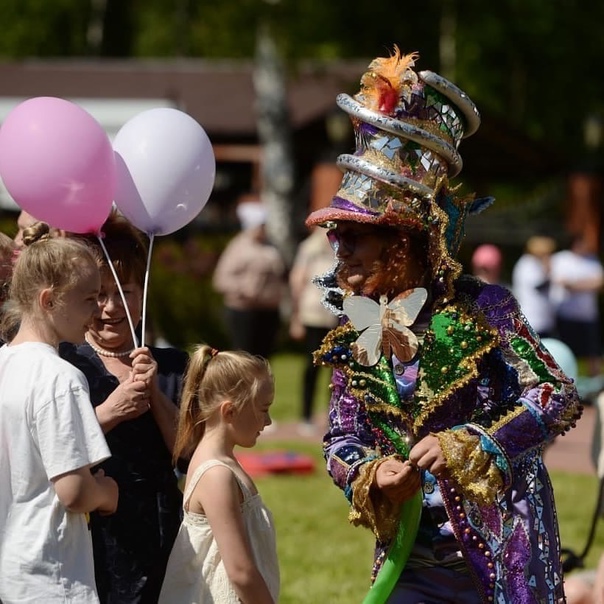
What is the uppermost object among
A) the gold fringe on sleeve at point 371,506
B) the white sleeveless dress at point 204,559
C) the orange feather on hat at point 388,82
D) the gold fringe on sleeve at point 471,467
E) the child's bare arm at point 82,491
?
the orange feather on hat at point 388,82

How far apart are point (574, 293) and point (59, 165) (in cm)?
1252

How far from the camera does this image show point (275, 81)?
854 inches

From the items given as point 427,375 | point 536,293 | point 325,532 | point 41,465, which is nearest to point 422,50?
point 536,293

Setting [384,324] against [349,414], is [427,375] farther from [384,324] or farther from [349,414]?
[349,414]

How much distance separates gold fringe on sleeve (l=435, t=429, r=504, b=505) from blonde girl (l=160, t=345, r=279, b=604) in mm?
655

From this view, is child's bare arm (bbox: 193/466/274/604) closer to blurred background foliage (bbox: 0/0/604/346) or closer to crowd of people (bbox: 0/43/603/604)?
crowd of people (bbox: 0/43/603/604)

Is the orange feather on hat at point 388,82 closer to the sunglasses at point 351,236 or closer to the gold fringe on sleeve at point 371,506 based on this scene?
the sunglasses at point 351,236

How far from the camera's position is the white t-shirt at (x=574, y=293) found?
52.4 feet

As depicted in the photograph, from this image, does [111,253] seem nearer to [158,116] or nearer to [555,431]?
Answer: [158,116]

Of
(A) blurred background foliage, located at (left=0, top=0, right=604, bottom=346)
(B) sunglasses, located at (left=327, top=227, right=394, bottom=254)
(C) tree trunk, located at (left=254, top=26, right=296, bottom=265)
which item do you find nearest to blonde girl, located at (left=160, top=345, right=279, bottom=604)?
(B) sunglasses, located at (left=327, top=227, right=394, bottom=254)

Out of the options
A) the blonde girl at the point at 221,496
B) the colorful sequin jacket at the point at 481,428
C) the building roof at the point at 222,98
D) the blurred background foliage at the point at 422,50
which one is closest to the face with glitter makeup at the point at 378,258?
the colorful sequin jacket at the point at 481,428

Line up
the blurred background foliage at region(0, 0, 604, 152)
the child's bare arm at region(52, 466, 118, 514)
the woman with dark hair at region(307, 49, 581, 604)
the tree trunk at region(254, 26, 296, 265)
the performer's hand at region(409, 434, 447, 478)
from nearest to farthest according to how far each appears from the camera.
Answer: the child's bare arm at region(52, 466, 118, 514), the performer's hand at region(409, 434, 447, 478), the woman with dark hair at region(307, 49, 581, 604), the tree trunk at region(254, 26, 296, 265), the blurred background foliage at region(0, 0, 604, 152)

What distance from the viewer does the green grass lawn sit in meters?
6.88

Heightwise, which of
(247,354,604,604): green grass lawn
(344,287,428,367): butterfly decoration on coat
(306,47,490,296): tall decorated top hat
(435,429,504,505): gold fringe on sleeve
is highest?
(306,47,490,296): tall decorated top hat
